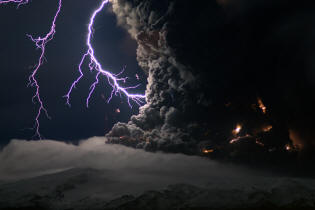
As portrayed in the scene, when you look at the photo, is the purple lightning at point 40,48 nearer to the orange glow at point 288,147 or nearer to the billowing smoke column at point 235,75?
the billowing smoke column at point 235,75

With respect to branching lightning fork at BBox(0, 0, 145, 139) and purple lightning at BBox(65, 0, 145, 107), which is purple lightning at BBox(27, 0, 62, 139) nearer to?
branching lightning fork at BBox(0, 0, 145, 139)

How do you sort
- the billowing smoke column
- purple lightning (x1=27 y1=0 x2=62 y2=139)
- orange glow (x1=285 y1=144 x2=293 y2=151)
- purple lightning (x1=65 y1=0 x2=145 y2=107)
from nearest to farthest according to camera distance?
1. the billowing smoke column
2. orange glow (x1=285 y1=144 x2=293 y2=151)
3. purple lightning (x1=27 y1=0 x2=62 y2=139)
4. purple lightning (x1=65 y1=0 x2=145 y2=107)

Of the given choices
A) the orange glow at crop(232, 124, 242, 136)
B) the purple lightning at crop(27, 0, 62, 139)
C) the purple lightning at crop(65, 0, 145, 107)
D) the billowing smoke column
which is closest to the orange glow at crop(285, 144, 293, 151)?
the billowing smoke column

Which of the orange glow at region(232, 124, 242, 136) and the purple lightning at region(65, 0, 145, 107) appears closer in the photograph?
the orange glow at region(232, 124, 242, 136)

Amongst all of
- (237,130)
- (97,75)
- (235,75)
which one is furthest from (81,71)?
(237,130)

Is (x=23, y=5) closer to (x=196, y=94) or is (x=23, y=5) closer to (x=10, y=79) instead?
(x=10, y=79)

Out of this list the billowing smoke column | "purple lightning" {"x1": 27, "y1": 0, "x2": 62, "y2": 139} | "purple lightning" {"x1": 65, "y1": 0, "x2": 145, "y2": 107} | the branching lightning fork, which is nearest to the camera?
the billowing smoke column

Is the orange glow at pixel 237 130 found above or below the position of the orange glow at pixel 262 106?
below

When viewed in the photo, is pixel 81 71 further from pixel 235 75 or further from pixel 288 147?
pixel 288 147

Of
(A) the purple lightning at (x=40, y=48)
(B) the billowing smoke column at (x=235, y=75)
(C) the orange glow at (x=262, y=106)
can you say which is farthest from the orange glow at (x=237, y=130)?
(A) the purple lightning at (x=40, y=48)
